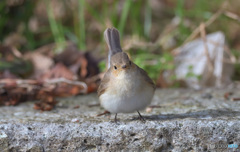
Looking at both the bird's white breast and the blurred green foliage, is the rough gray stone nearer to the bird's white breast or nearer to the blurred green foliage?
the bird's white breast

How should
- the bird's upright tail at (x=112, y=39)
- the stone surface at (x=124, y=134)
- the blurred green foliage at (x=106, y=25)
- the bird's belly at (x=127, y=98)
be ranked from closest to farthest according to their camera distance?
the stone surface at (x=124, y=134)
the bird's belly at (x=127, y=98)
the bird's upright tail at (x=112, y=39)
the blurred green foliage at (x=106, y=25)

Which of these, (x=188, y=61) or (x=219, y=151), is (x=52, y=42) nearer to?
(x=188, y=61)

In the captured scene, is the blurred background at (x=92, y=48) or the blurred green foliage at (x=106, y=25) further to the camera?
the blurred green foliage at (x=106, y=25)

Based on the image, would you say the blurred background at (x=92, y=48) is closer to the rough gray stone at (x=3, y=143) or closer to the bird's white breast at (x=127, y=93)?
the bird's white breast at (x=127, y=93)

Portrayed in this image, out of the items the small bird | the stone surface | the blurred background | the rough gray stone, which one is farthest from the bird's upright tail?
the rough gray stone

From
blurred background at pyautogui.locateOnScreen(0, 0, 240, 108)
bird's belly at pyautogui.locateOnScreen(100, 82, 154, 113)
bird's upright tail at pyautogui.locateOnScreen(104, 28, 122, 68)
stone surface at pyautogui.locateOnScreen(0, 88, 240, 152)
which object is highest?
blurred background at pyautogui.locateOnScreen(0, 0, 240, 108)

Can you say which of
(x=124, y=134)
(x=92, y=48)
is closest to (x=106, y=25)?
(x=92, y=48)

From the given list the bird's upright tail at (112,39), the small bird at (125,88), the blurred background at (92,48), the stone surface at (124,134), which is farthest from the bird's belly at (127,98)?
the blurred background at (92,48)

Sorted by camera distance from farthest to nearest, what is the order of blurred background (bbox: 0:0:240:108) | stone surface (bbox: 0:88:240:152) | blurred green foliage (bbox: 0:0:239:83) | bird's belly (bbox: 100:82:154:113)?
1. blurred green foliage (bbox: 0:0:239:83)
2. blurred background (bbox: 0:0:240:108)
3. bird's belly (bbox: 100:82:154:113)
4. stone surface (bbox: 0:88:240:152)
